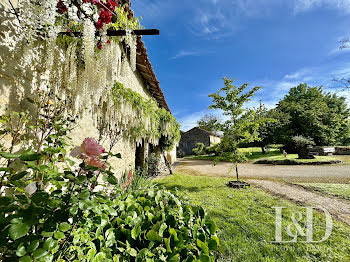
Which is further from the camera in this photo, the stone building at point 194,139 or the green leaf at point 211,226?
the stone building at point 194,139

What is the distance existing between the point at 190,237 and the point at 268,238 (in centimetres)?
223

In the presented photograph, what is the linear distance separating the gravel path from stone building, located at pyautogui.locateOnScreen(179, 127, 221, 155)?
2146cm

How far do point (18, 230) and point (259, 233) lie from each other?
11.7 ft

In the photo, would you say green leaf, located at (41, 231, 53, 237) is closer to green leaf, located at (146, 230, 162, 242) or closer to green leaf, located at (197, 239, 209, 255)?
green leaf, located at (146, 230, 162, 242)

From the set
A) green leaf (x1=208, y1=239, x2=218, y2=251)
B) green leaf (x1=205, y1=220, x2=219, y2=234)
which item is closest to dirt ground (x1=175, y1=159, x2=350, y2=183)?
green leaf (x1=205, y1=220, x2=219, y2=234)

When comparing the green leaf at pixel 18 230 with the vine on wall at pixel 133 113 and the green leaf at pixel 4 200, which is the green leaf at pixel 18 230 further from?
the vine on wall at pixel 133 113

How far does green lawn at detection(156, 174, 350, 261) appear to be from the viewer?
2391 mm

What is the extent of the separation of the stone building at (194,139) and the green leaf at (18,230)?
2753cm

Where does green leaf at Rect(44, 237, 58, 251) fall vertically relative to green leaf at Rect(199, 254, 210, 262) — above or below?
above

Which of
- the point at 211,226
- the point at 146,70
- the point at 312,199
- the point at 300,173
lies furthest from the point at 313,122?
the point at 211,226

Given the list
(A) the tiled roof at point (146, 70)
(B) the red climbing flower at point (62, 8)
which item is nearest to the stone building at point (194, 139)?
(A) the tiled roof at point (146, 70)

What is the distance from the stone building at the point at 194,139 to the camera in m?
27.8

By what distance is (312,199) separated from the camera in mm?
4754

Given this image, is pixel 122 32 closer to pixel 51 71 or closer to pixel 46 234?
pixel 51 71
